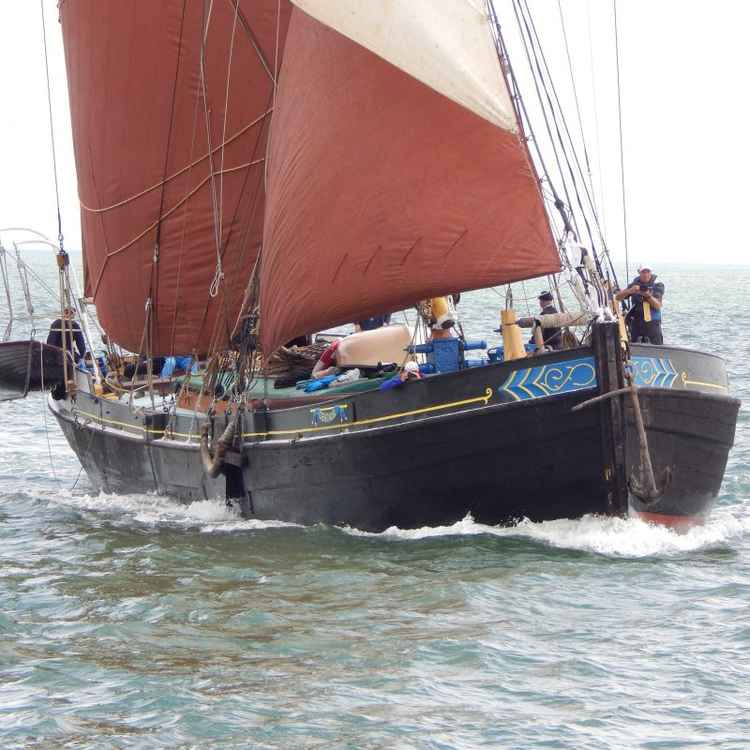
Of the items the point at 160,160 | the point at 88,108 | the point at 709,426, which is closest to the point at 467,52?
the point at 709,426

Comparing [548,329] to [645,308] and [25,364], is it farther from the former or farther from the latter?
[25,364]

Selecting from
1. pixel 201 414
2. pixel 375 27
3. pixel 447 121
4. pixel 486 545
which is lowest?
pixel 486 545

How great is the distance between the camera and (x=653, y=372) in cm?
1416

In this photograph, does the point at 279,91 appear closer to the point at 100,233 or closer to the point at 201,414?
the point at 201,414

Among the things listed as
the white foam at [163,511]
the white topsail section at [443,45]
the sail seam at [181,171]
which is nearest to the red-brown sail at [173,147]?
the sail seam at [181,171]

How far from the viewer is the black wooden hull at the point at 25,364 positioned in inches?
795

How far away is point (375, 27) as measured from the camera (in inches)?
557

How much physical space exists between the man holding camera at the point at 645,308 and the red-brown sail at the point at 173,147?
15.0ft

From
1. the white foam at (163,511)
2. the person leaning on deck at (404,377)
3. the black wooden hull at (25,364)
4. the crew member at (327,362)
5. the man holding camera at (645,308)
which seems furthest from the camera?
the black wooden hull at (25,364)

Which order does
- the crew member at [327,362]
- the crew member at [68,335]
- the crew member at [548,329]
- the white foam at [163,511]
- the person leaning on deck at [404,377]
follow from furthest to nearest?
the crew member at [68,335], the crew member at [327,362], the white foam at [163,511], the crew member at [548,329], the person leaning on deck at [404,377]

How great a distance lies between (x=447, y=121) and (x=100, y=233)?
8.49 meters

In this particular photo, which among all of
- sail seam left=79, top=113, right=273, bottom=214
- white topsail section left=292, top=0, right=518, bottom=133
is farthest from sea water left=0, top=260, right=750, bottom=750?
sail seam left=79, top=113, right=273, bottom=214

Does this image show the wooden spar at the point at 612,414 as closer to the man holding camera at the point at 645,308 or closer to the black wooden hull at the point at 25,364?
the man holding camera at the point at 645,308

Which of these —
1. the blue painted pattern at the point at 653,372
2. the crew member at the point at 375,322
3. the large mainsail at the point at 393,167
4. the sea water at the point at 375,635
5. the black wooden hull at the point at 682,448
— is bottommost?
the sea water at the point at 375,635
